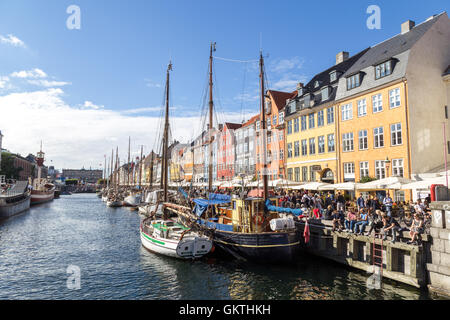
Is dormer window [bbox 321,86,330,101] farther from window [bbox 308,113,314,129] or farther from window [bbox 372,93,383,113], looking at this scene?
window [bbox 372,93,383,113]

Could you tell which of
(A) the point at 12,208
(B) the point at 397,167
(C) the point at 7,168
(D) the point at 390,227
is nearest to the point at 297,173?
(B) the point at 397,167

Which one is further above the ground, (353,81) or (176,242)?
(353,81)

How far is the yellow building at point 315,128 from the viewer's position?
36875 mm

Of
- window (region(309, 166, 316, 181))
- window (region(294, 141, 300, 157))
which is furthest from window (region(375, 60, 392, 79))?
window (region(294, 141, 300, 157))

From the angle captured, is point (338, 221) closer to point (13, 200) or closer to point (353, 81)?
point (353, 81)

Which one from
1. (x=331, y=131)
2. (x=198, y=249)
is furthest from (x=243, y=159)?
(x=198, y=249)

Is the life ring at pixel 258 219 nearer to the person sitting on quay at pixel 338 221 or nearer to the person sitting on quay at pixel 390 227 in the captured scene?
the person sitting on quay at pixel 338 221

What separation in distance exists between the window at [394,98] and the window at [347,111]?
4.95 m

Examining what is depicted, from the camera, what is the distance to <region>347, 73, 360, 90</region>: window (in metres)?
33.8

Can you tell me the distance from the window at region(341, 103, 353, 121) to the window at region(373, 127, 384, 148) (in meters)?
3.81

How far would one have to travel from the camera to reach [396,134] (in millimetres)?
29062

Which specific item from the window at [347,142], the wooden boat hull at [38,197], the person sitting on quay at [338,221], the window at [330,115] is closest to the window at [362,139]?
the window at [347,142]

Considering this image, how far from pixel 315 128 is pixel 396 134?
37.2 ft

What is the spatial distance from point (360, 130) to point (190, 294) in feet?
85.4
